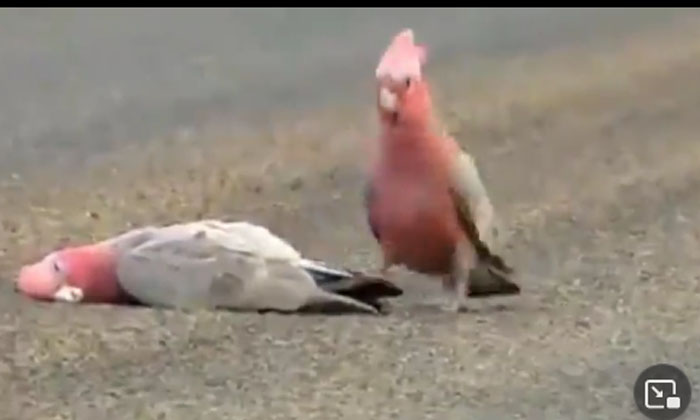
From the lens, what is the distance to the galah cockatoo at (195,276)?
802mm

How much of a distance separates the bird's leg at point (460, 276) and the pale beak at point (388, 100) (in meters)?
0.11

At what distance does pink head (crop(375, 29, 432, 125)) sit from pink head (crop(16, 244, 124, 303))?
8.0 inches

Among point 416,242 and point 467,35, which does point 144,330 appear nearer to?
point 416,242

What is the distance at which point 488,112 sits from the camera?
1339mm

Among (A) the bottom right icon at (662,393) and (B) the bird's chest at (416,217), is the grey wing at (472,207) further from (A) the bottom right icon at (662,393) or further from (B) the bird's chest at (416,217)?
(A) the bottom right icon at (662,393)

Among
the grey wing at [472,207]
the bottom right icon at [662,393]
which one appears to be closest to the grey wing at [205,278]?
the grey wing at [472,207]

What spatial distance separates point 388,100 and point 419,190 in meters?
0.06

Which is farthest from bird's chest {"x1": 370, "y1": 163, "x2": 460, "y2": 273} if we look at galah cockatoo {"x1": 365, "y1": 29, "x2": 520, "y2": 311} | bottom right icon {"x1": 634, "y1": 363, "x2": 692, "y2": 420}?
bottom right icon {"x1": 634, "y1": 363, "x2": 692, "y2": 420}

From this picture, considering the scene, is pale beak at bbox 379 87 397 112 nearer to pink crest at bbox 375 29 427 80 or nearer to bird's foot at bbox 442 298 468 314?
pink crest at bbox 375 29 427 80

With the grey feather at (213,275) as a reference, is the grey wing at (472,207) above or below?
above

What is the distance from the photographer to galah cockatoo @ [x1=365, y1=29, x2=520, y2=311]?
2.62 ft

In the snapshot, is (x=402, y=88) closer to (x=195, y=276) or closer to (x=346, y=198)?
(x=195, y=276)

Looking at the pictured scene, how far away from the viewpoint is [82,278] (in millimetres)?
812

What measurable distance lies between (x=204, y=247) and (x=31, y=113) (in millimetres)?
586
